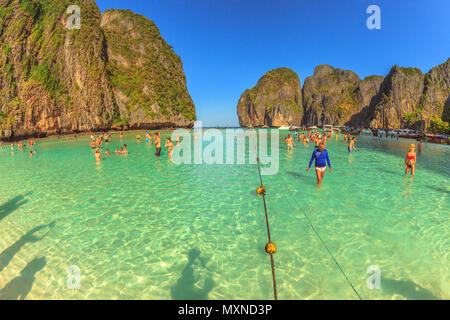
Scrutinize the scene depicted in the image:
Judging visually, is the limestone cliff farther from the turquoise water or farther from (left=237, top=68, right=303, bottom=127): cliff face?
the turquoise water

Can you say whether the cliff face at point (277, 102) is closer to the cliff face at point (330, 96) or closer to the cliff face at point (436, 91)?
the cliff face at point (330, 96)

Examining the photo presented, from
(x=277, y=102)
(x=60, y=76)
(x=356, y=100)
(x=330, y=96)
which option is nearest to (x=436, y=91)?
(x=356, y=100)

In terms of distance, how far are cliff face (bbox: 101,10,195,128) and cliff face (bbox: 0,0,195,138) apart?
1.44ft

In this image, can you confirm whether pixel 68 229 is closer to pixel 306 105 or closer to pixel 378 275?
pixel 378 275

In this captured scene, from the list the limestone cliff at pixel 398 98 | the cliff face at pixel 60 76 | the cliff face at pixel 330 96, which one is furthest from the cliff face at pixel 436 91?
the cliff face at pixel 60 76

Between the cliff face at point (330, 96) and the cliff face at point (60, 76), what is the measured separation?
12798cm

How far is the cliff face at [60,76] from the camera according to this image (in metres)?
45.2

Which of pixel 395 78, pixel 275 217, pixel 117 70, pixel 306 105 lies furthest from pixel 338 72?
pixel 275 217

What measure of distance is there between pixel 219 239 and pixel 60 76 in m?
72.0

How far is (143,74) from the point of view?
84.9 m

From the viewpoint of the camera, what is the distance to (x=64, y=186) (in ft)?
37.8

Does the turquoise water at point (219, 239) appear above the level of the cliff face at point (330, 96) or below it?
below
